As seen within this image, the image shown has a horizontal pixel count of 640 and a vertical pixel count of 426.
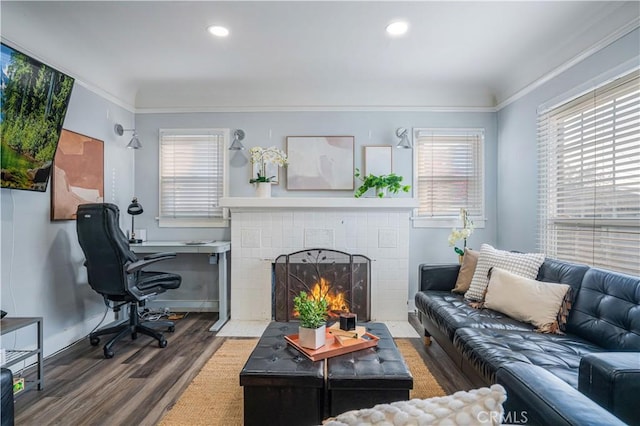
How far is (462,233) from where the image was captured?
3305 millimetres

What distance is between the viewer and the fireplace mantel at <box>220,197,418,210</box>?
10.8ft

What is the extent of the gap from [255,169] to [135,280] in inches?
65.6

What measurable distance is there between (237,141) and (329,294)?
1.98 metres

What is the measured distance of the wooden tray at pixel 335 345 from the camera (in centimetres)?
167

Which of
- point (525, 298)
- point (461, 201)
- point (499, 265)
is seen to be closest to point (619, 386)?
point (525, 298)

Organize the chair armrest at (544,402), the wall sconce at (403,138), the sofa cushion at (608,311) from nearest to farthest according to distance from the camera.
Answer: the chair armrest at (544,402) < the sofa cushion at (608,311) < the wall sconce at (403,138)

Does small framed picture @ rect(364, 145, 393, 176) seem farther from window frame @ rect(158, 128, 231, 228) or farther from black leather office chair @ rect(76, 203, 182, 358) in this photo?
black leather office chair @ rect(76, 203, 182, 358)

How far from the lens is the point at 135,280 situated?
2.69m

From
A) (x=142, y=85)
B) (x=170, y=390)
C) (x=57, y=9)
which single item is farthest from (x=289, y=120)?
(x=170, y=390)

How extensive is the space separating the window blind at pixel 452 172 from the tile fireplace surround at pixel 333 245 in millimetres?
550

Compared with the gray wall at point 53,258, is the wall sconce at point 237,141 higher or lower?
higher

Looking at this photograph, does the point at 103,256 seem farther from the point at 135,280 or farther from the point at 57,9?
the point at 57,9

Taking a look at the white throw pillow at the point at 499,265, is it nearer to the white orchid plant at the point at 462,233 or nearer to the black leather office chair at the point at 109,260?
the white orchid plant at the point at 462,233

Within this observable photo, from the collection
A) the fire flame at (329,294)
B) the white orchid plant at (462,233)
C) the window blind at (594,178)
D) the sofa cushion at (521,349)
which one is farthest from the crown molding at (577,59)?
the fire flame at (329,294)
